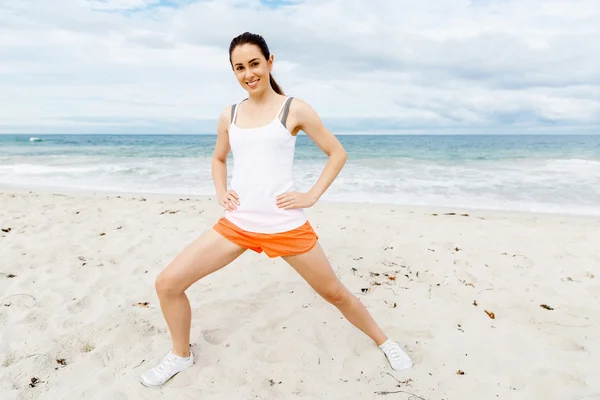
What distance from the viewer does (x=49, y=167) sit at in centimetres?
1605

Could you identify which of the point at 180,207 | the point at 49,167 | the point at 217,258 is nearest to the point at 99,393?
the point at 217,258

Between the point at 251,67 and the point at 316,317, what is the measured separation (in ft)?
6.56

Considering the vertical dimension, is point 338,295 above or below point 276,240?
below

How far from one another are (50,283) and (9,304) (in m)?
0.43

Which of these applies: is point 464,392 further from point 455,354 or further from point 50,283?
point 50,283

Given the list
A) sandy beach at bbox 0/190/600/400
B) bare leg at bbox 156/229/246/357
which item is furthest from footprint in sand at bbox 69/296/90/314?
bare leg at bbox 156/229/246/357

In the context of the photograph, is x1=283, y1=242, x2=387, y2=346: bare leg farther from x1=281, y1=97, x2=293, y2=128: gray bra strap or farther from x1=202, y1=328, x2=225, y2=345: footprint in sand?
x1=202, y1=328, x2=225, y2=345: footprint in sand

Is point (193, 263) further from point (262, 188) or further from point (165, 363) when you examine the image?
point (165, 363)

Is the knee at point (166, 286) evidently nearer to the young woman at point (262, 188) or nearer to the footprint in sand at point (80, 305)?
the young woman at point (262, 188)

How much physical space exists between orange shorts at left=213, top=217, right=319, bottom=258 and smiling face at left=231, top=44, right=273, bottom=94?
75 centimetres

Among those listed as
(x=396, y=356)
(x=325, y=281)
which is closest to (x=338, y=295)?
(x=325, y=281)

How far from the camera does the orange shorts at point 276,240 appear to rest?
227cm

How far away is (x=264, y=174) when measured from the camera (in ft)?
7.36

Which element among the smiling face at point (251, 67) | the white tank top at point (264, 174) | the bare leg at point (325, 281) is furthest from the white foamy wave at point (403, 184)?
the smiling face at point (251, 67)
